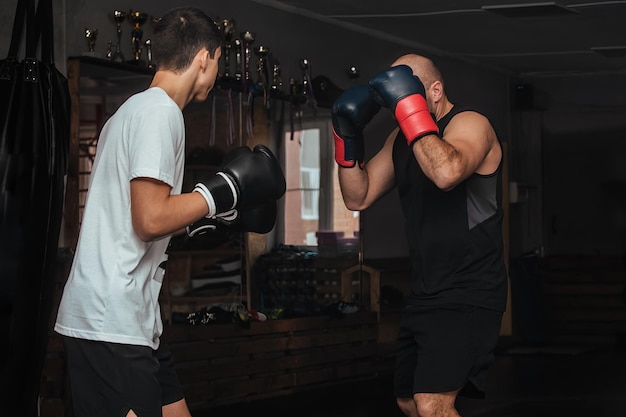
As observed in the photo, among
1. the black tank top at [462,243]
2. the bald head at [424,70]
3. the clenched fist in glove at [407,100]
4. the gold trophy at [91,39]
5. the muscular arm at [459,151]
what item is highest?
the gold trophy at [91,39]

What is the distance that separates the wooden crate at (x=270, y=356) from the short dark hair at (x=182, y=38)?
324cm

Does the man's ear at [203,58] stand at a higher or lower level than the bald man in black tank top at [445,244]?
higher

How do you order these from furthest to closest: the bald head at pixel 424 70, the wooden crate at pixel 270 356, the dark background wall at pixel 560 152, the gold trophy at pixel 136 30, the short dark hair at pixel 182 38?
the dark background wall at pixel 560 152
the wooden crate at pixel 270 356
the gold trophy at pixel 136 30
the bald head at pixel 424 70
the short dark hair at pixel 182 38

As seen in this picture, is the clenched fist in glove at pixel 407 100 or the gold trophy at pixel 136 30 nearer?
the clenched fist in glove at pixel 407 100

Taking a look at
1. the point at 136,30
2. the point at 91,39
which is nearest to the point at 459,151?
the point at 91,39

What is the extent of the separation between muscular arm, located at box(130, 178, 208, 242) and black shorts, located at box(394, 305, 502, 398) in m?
1.19

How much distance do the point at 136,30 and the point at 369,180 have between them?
2.21 m

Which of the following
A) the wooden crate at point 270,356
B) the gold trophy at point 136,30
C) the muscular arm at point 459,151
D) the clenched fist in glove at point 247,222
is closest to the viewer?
the clenched fist in glove at point 247,222

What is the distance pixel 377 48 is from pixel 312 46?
0.93 m

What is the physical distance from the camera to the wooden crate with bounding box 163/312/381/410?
588cm

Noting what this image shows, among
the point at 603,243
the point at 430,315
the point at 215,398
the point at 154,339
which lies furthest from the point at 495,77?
the point at 154,339

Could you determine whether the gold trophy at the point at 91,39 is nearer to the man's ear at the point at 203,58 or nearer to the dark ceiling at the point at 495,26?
the dark ceiling at the point at 495,26

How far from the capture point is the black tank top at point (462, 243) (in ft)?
11.2

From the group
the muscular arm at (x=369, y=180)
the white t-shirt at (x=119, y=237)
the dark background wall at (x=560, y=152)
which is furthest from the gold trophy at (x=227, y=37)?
the white t-shirt at (x=119, y=237)
